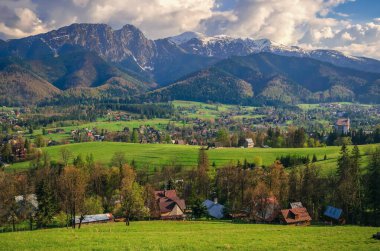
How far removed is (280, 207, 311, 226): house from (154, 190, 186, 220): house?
22335mm

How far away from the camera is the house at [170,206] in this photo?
254 ft

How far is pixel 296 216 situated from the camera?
64.7m

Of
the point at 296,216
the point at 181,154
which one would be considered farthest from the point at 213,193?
the point at 181,154

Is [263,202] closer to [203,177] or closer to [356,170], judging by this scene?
[356,170]

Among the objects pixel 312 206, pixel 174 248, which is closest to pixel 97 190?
pixel 312 206

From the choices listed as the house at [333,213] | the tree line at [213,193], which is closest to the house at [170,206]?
the tree line at [213,193]

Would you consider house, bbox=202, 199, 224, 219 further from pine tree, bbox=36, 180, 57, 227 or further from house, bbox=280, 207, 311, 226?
pine tree, bbox=36, 180, 57, 227

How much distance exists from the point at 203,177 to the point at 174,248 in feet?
202

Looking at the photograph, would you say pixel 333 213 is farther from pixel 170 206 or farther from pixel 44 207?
pixel 44 207

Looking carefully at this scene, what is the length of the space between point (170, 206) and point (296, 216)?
29.0 meters

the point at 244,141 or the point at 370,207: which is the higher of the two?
the point at 244,141

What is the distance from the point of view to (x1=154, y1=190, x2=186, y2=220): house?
77562 mm

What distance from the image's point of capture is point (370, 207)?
6806 centimetres

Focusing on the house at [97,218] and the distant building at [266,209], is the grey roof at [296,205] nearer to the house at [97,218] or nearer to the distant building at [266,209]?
the distant building at [266,209]
